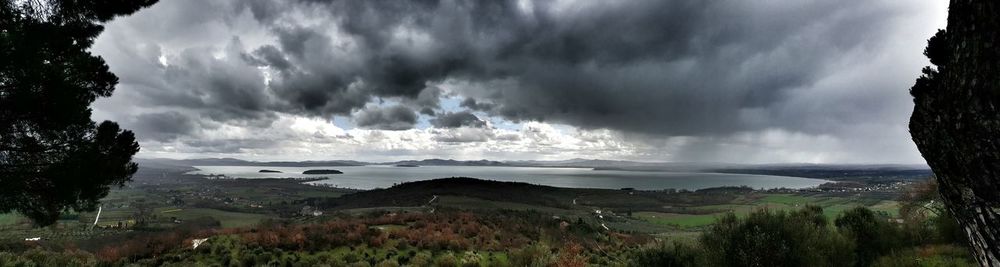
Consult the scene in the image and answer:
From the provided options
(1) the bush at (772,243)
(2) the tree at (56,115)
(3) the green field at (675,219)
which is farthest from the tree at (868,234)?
(3) the green field at (675,219)

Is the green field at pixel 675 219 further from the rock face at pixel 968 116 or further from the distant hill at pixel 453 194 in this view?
the rock face at pixel 968 116

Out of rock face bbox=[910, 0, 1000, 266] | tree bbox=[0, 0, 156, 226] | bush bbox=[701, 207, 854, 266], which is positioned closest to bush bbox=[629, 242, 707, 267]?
bush bbox=[701, 207, 854, 266]

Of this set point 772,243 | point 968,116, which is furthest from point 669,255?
point 968,116

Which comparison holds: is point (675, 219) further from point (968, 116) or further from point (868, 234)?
point (968, 116)

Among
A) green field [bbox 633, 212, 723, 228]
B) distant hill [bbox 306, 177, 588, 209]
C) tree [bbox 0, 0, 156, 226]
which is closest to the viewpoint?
tree [bbox 0, 0, 156, 226]

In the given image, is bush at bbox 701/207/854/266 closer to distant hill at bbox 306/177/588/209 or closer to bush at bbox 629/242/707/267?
bush at bbox 629/242/707/267

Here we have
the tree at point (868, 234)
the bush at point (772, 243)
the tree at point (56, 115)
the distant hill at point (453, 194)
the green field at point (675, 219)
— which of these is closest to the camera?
the tree at point (56, 115)
